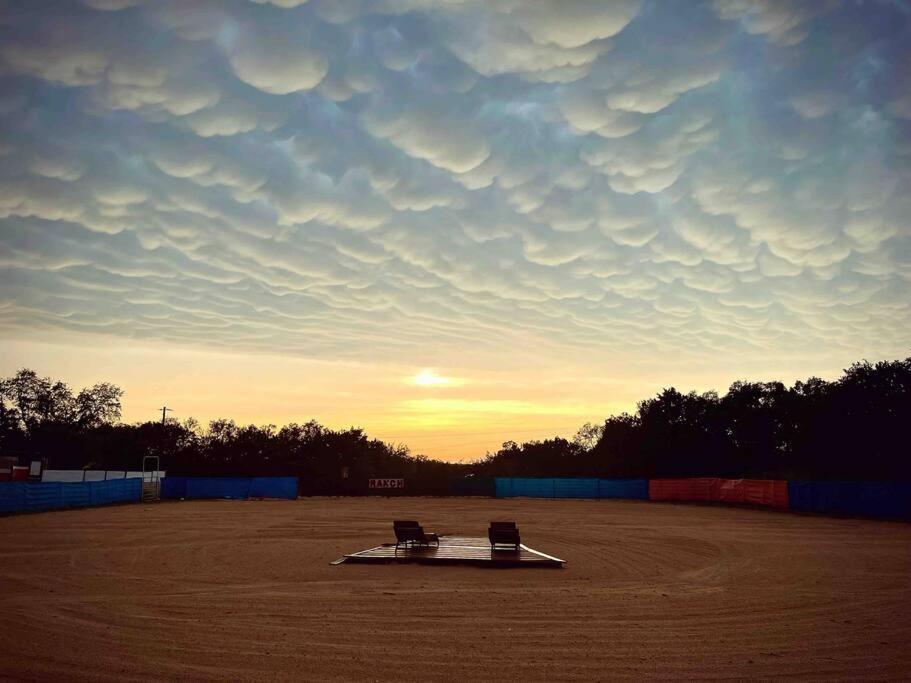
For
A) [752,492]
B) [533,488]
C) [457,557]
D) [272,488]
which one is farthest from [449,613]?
[533,488]

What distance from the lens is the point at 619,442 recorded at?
79.1m

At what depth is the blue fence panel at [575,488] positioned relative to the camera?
55.1m

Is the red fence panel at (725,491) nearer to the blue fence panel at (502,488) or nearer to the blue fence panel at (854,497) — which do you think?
the blue fence panel at (854,497)

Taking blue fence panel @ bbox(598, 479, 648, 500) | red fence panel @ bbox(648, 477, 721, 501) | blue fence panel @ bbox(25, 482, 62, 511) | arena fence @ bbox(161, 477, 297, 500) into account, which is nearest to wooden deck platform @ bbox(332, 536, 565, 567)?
blue fence panel @ bbox(25, 482, 62, 511)

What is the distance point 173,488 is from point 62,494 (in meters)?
15.4

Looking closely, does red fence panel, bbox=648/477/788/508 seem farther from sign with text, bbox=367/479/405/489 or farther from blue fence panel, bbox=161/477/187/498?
blue fence panel, bbox=161/477/187/498

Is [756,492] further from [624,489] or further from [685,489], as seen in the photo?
[624,489]

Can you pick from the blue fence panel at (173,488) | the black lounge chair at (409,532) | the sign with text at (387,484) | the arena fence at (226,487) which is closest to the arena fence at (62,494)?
the blue fence panel at (173,488)

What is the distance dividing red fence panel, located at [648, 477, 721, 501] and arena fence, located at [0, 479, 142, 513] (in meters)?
42.2

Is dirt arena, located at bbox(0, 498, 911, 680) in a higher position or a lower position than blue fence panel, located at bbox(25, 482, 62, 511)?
higher

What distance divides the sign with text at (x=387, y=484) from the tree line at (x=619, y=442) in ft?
2.72

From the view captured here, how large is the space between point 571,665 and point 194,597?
24.0 ft

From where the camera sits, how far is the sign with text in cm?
5803

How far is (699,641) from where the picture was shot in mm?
8211
